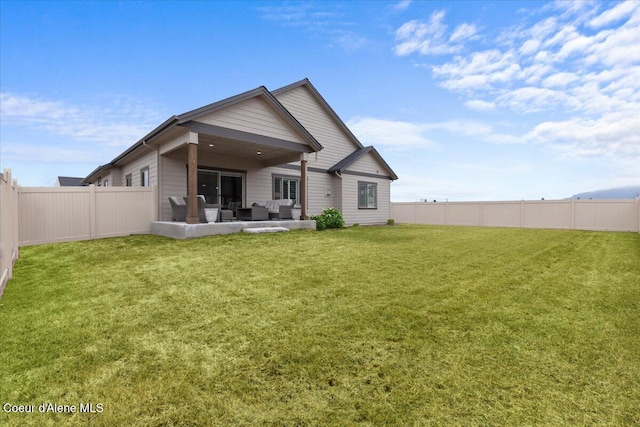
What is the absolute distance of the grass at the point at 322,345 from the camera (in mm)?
1954

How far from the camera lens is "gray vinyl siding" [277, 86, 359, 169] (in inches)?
605

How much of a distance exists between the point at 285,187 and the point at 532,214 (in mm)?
14711

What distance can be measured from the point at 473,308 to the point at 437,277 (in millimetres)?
1373

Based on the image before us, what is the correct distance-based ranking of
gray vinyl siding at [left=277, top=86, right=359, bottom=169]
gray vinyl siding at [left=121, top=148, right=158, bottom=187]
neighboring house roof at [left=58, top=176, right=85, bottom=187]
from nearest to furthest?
gray vinyl siding at [left=121, top=148, right=158, bottom=187]
gray vinyl siding at [left=277, top=86, right=359, bottom=169]
neighboring house roof at [left=58, top=176, right=85, bottom=187]

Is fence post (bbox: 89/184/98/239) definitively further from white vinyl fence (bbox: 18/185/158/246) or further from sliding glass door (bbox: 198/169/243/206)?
sliding glass door (bbox: 198/169/243/206)

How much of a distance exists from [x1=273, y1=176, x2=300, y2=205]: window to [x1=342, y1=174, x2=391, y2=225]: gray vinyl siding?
2661mm

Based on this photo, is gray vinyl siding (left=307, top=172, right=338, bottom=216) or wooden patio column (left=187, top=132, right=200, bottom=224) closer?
wooden patio column (left=187, top=132, right=200, bottom=224)

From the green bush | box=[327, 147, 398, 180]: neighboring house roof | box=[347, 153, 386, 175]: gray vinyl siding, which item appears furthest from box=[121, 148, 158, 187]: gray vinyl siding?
box=[347, 153, 386, 175]: gray vinyl siding

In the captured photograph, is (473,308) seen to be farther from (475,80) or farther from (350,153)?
(350,153)

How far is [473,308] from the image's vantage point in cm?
369

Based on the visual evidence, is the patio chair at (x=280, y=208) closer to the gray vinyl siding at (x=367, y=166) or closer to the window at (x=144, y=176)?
the window at (x=144, y=176)

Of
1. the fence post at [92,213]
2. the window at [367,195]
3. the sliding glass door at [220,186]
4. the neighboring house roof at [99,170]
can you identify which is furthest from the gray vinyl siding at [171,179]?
the window at [367,195]

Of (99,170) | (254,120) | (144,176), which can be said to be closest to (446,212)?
(254,120)

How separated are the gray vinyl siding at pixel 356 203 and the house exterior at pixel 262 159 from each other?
0.18ft
